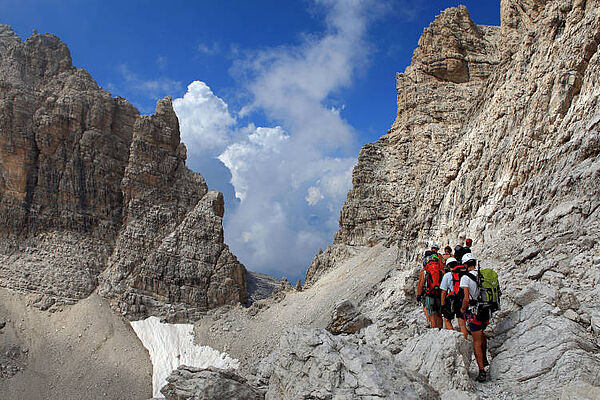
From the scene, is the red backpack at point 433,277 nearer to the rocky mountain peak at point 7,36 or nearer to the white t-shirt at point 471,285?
the white t-shirt at point 471,285

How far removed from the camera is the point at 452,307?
8.27 metres

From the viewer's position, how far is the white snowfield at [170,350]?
3700cm

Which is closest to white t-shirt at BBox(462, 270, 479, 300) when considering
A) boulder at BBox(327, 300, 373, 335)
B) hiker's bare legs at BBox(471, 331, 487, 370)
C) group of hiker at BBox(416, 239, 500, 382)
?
group of hiker at BBox(416, 239, 500, 382)

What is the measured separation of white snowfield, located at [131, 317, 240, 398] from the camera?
1457 inches

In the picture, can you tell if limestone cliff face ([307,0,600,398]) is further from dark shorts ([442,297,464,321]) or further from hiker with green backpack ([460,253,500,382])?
dark shorts ([442,297,464,321])

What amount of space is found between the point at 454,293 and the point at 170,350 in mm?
36799

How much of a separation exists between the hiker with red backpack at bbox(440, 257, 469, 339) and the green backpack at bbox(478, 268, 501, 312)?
1.17 ft

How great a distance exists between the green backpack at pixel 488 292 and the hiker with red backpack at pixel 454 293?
1.17 ft

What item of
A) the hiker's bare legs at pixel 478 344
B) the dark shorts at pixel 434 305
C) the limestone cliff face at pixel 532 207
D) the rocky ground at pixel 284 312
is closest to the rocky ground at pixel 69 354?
the rocky ground at pixel 284 312

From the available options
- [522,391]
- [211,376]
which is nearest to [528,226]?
[522,391]

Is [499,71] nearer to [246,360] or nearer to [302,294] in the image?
[302,294]

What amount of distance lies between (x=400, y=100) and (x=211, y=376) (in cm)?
4423

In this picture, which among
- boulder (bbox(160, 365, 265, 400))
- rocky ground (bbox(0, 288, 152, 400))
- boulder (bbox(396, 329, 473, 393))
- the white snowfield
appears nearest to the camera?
boulder (bbox(396, 329, 473, 393))

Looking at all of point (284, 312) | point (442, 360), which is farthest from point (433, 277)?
point (284, 312)
